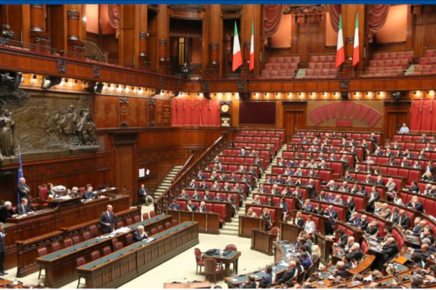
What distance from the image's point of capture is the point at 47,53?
12367 millimetres

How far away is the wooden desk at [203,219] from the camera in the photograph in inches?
514

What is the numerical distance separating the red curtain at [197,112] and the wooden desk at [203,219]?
6858 mm

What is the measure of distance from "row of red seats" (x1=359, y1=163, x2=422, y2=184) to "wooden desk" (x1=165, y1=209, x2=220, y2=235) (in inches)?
204

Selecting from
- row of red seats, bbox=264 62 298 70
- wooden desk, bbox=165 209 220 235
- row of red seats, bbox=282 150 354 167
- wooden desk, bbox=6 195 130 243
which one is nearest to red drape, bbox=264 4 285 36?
row of red seats, bbox=264 62 298 70

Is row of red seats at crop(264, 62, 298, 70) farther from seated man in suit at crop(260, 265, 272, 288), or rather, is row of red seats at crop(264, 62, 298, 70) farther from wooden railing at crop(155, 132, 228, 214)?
seated man in suit at crop(260, 265, 272, 288)

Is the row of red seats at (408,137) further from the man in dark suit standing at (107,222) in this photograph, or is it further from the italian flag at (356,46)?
the man in dark suit standing at (107,222)

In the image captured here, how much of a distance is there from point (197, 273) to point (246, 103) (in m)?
11.4

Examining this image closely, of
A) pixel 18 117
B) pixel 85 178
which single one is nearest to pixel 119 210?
pixel 85 178

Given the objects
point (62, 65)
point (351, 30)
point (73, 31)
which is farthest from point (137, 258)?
point (351, 30)

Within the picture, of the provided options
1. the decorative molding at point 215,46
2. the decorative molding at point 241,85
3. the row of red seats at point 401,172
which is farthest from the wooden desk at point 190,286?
the decorative molding at point 215,46

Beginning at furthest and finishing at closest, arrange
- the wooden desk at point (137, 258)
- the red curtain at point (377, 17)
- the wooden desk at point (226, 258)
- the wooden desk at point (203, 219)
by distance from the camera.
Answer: the red curtain at point (377, 17) < the wooden desk at point (203, 219) < the wooden desk at point (226, 258) < the wooden desk at point (137, 258)

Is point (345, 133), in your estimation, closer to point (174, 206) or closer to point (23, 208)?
point (174, 206)

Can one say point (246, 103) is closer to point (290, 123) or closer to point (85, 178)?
point (290, 123)

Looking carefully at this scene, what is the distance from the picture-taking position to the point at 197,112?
20109 mm
